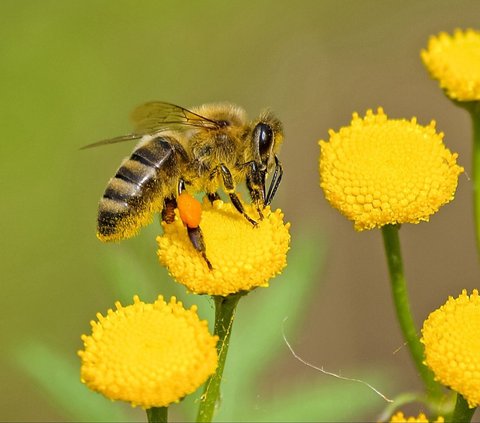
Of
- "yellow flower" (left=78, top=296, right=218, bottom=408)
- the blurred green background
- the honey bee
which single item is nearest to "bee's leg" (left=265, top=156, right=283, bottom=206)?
the honey bee

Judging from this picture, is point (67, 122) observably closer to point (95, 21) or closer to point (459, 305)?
point (95, 21)

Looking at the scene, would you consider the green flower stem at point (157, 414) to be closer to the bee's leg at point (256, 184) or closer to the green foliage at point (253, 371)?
the bee's leg at point (256, 184)

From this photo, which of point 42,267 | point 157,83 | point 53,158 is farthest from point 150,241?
point 157,83

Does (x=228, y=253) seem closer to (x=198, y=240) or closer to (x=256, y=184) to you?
(x=198, y=240)

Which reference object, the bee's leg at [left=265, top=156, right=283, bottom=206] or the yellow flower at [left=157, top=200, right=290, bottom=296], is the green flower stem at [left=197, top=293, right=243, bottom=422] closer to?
the yellow flower at [left=157, top=200, right=290, bottom=296]

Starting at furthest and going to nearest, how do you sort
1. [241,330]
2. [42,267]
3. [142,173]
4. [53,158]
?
[53,158] < [42,267] < [241,330] < [142,173]
